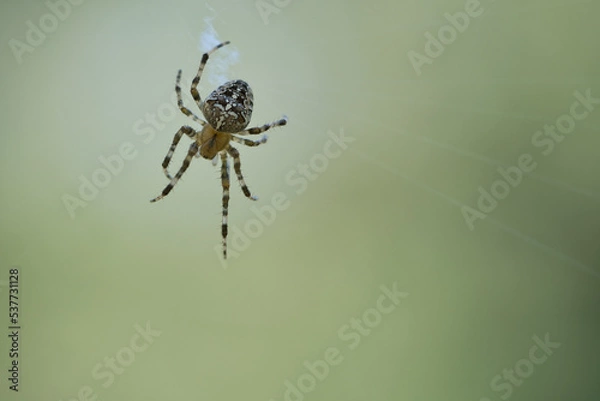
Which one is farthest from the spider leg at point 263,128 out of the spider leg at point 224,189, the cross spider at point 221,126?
the spider leg at point 224,189

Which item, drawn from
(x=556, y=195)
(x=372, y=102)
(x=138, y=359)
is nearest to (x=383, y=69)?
(x=372, y=102)

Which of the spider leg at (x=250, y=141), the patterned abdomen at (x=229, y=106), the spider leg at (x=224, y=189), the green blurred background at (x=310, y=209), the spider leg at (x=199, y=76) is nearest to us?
the patterned abdomen at (x=229, y=106)

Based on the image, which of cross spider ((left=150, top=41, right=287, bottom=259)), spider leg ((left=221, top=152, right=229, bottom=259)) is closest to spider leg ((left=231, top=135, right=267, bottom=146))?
cross spider ((left=150, top=41, right=287, bottom=259))

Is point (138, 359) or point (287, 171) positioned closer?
point (138, 359)

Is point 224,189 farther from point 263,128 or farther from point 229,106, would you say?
point 229,106

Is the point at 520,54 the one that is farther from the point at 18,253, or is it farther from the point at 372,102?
the point at 18,253

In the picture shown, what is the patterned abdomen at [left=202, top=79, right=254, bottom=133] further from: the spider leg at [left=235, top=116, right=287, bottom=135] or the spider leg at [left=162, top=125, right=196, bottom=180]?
the spider leg at [left=162, top=125, right=196, bottom=180]

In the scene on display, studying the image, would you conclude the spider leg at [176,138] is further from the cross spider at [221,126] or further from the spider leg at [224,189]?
the spider leg at [224,189]

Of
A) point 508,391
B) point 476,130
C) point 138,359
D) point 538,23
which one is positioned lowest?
point 508,391
